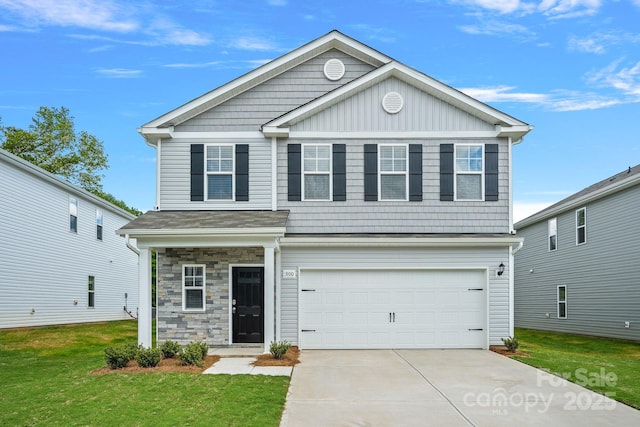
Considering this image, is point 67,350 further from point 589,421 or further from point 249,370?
point 589,421

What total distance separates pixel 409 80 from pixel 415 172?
2464 millimetres

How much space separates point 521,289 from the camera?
2856 centimetres

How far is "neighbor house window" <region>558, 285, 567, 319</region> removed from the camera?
23906mm

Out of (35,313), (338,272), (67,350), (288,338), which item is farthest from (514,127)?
(35,313)

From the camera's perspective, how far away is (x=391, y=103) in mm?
15633

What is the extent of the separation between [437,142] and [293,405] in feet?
29.6

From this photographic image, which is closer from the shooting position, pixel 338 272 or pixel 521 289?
pixel 338 272

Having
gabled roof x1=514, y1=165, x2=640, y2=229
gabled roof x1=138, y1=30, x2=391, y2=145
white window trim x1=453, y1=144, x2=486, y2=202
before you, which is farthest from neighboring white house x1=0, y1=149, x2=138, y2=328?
gabled roof x1=514, y1=165, x2=640, y2=229

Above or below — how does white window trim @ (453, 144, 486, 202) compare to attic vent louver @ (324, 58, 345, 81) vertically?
below

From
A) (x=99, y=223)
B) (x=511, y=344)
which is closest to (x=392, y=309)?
(x=511, y=344)

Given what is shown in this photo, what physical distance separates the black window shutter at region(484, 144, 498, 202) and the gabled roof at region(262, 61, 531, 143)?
47 cm

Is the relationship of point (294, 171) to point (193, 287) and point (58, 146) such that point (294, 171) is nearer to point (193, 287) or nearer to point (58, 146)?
point (193, 287)

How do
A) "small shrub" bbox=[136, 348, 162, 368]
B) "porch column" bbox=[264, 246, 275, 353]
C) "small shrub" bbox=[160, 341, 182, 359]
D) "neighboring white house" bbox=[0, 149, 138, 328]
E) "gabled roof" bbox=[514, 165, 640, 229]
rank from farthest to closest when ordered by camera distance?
"neighboring white house" bbox=[0, 149, 138, 328] → "gabled roof" bbox=[514, 165, 640, 229] → "porch column" bbox=[264, 246, 275, 353] → "small shrub" bbox=[160, 341, 182, 359] → "small shrub" bbox=[136, 348, 162, 368]

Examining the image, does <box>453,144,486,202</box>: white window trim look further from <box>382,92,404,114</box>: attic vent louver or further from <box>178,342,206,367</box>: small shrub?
<box>178,342,206,367</box>: small shrub
